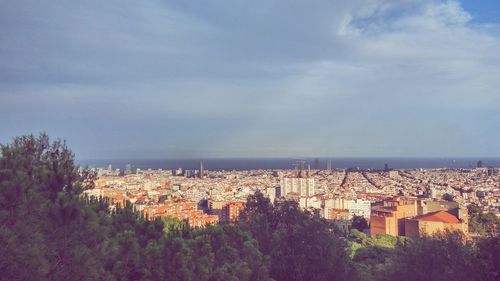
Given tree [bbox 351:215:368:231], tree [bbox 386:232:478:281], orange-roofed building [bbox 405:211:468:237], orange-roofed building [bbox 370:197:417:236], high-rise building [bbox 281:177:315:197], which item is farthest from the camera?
high-rise building [bbox 281:177:315:197]

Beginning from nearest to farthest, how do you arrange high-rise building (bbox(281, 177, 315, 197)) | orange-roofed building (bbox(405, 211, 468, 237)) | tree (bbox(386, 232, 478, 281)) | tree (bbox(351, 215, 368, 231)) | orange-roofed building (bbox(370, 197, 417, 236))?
1. tree (bbox(386, 232, 478, 281))
2. orange-roofed building (bbox(405, 211, 468, 237))
3. orange-roofed building (bbox(370, 197, 417, 236))
4. tree (bbox(351, 215, 368, 231))
5. high-rise building (bbox(281, 177, 315, 197))

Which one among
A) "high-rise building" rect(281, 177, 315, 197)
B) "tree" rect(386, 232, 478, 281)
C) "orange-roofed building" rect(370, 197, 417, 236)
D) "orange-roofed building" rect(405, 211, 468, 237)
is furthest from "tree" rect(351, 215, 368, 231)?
"high-rise building" rect(281, 177, 315, 197)

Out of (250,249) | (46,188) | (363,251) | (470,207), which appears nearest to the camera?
(46,188)

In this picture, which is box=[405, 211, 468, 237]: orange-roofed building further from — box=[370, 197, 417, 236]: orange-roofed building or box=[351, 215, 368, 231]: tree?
box=[351, 215, 368, 231]: tree

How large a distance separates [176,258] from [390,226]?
32.6 m

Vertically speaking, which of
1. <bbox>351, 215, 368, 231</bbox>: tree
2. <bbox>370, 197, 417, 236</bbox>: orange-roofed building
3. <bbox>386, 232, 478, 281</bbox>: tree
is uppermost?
<bbox>386, 232, 478, 281</bbox>: tree

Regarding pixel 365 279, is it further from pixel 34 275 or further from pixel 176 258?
pixel 34 275

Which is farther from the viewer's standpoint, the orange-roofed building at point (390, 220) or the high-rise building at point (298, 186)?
the high-rise building at point (298, 186)

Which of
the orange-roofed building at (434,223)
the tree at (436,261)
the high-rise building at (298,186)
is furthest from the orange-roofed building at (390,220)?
the high-rise building at (298,186)

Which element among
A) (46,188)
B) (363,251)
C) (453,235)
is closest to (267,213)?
(453,235)

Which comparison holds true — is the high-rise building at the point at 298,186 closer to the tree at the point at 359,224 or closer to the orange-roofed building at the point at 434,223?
the tree at the point at 359,224

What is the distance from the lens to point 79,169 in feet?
25.7

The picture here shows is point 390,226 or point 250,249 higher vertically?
point 250,249

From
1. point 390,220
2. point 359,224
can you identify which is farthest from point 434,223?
point 359,224
